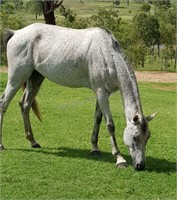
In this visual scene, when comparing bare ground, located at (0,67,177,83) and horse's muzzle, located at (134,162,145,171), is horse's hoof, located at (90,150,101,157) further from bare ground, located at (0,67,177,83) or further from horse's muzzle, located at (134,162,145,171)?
bare ground, located at (0,67,177,83)

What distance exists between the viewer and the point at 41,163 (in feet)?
19.4

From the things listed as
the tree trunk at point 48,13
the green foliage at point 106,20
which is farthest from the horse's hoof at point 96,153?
the green foliage at point 106,20

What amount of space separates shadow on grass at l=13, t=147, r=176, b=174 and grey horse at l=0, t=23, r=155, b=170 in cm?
19

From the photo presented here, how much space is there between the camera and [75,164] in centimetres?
594

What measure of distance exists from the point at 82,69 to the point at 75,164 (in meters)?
1.28

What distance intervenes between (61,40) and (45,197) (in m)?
2.42

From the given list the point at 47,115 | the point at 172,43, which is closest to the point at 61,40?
the point at 47,115

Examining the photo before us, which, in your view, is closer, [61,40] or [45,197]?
[45,197]

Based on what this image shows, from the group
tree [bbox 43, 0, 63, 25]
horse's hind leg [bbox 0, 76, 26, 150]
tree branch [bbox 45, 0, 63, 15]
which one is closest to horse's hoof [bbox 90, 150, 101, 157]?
horse's hind leg [bbox 0, 76, 26, 150]

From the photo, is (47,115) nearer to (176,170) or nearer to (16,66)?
(16,66)

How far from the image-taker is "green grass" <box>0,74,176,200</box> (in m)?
4.97

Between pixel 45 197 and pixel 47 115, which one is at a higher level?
pixel 45 197

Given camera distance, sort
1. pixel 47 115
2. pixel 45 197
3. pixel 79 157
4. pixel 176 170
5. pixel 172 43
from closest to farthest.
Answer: pixel 45 197, pixel 176 170, pixel 79 157, pixel 47 115, pixel 172 43

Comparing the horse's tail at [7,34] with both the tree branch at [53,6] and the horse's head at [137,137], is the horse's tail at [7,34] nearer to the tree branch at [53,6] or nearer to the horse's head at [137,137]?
the horse's head at [137,137]
